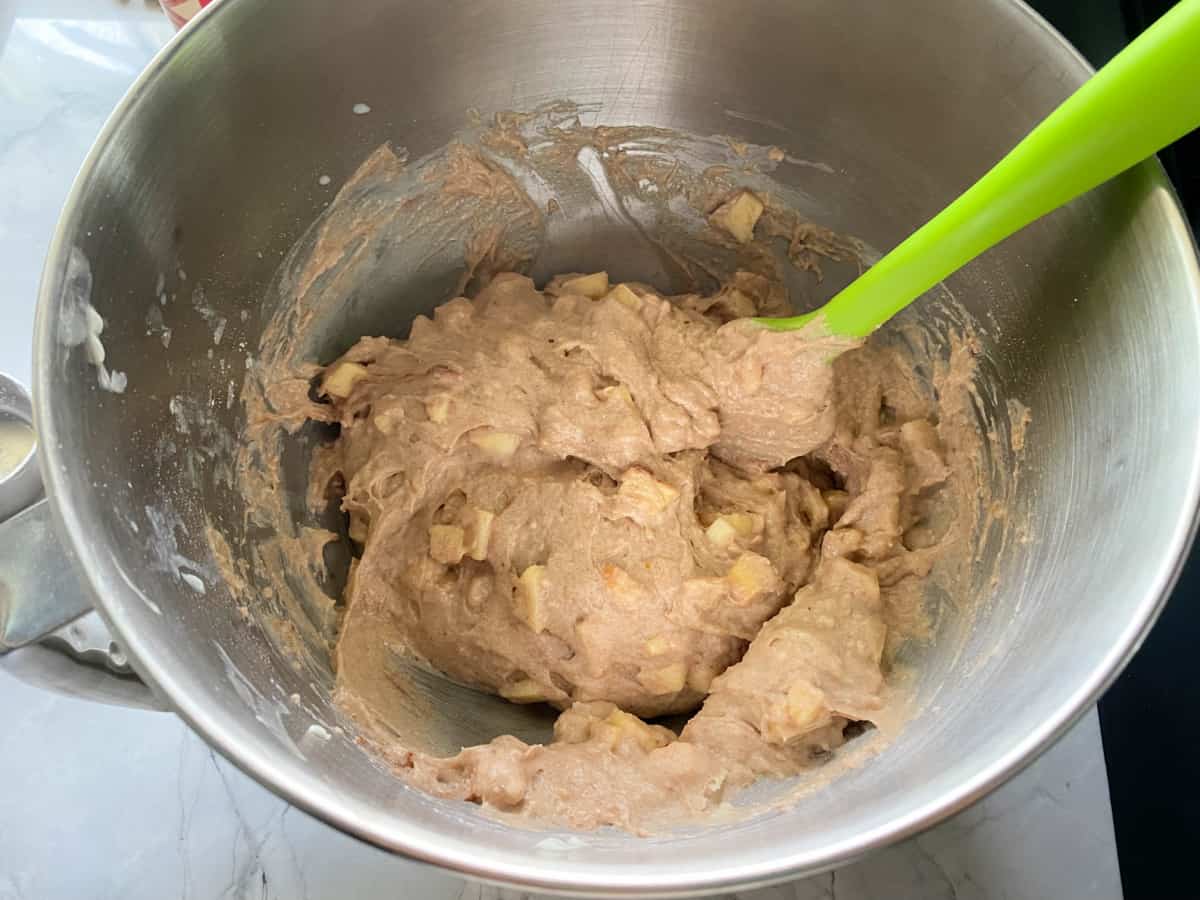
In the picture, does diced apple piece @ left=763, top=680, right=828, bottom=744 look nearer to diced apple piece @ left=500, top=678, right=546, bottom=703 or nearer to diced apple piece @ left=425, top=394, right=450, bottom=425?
diced apple piece @ left=500, top=678, right=546, bottom=703

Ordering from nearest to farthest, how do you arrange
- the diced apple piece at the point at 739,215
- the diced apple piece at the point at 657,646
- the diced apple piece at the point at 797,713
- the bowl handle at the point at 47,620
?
1. the bowl handle at the point at 47,620
2. the diced apple piece at the point at 797,713
3. the diced apple piece at the point at 657,646
4. the diced apple piece at the point at 739,215

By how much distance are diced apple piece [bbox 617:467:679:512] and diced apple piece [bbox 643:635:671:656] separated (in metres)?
0.23

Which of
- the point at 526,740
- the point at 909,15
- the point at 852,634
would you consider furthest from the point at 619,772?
the point at 909,15

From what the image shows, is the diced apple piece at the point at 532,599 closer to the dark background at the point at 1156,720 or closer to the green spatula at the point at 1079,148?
the green spatula at the point at 1079,148

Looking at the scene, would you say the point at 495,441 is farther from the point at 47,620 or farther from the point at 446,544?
the point at 47,620

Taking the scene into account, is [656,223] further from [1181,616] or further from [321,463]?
[1181,616]

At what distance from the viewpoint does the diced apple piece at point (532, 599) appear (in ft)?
5.23

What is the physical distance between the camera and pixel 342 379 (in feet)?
5.38

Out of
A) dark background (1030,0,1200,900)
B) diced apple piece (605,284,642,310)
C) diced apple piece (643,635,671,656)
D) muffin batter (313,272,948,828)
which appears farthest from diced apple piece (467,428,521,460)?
dark background (1030,0,1200,900)

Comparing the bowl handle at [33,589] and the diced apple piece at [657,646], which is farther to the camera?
the diced apple piece at [657,646]

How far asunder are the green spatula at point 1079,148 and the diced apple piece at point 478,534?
2.59 feet

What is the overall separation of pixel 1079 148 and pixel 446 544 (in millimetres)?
1182

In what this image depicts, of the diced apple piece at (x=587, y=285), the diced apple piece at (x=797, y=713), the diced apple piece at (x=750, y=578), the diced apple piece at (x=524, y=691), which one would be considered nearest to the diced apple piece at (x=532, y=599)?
the diced apple piece at (x=524, y=691)

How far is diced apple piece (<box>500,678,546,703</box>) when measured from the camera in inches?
65.2
